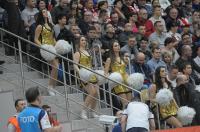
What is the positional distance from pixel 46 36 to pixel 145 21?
4611mm

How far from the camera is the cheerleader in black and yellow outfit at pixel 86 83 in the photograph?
14531mm

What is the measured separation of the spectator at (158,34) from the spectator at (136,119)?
5782 mm

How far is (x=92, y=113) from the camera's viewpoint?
14.7 metres

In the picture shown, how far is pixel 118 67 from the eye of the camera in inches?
602

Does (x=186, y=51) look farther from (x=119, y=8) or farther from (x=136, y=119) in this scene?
(x=136, y=119)

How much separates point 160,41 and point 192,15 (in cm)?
286

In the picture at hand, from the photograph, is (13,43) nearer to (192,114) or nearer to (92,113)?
(92,113)

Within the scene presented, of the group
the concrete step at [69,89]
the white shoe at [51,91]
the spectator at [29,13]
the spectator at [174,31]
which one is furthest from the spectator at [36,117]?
the spectator at [174,31]

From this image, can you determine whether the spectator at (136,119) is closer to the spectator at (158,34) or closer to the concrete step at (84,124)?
the concrete step at (84,124)

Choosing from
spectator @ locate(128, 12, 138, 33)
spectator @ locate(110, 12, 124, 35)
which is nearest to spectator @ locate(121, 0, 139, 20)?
spectator @ locate(128, 12, 138, 33)

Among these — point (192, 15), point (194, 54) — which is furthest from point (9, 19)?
point (192, 15)

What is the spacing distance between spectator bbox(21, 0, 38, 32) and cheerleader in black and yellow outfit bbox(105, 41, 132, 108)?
6.61 ft

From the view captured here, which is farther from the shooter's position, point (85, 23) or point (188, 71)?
point (85, 23)

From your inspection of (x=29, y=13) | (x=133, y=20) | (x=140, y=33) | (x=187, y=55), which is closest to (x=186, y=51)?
(x=187, y=55)
